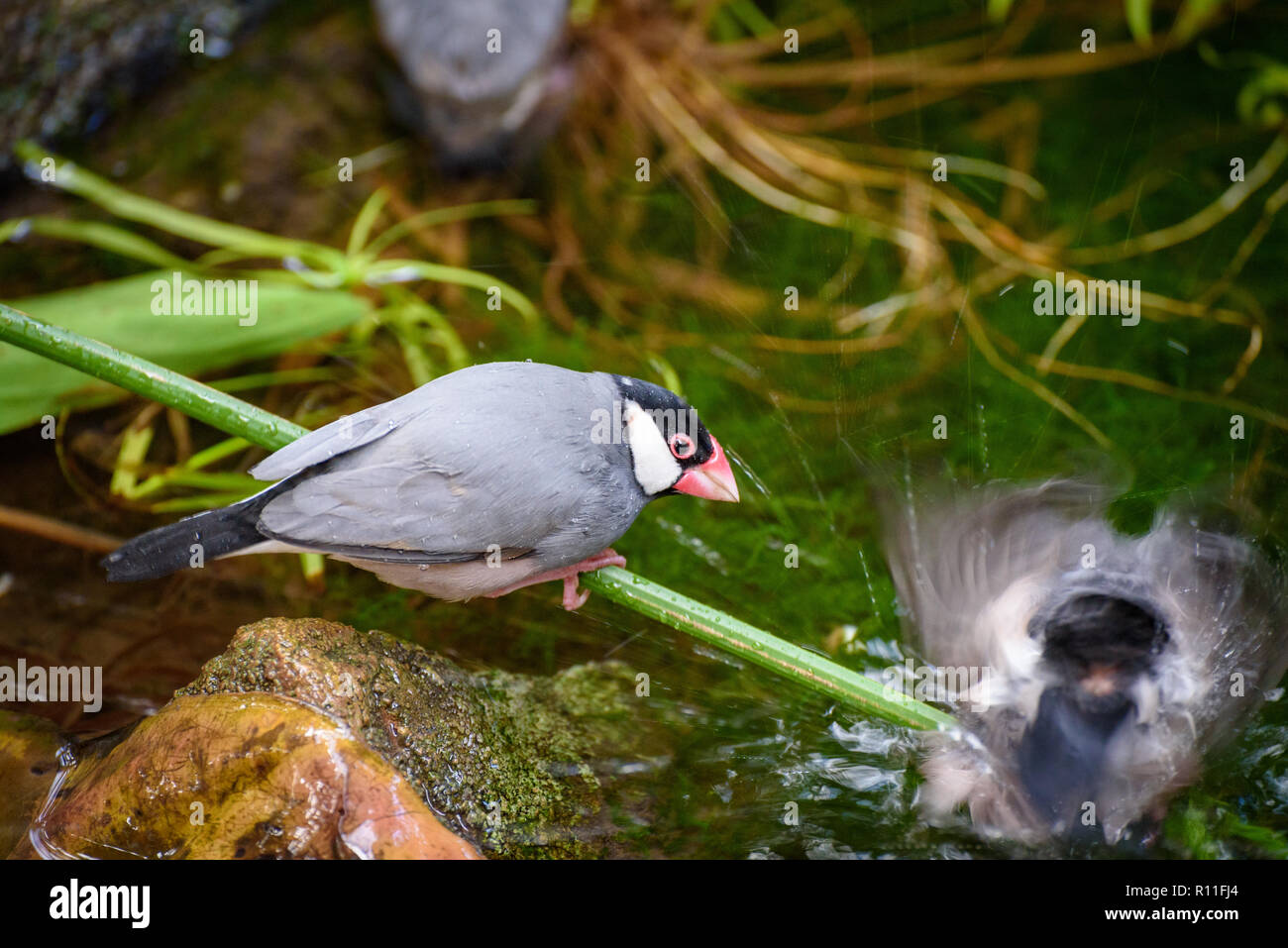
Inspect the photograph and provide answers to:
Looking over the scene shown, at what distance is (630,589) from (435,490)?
34 centimetres

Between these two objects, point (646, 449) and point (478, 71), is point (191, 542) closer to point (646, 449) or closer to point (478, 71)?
point (646, 449)

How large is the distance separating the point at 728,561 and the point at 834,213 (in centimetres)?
118

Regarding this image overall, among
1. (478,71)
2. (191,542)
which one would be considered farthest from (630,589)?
(478,71)

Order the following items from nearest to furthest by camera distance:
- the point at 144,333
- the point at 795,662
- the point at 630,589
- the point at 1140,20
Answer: the point at 795,662, the point at 630,589, the point at 144,333, the point at 1140,20

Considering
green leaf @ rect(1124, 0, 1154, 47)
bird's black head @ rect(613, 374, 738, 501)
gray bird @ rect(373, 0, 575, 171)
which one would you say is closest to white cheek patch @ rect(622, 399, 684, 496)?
bird's black head @ rect(613, 374, 738, 501)

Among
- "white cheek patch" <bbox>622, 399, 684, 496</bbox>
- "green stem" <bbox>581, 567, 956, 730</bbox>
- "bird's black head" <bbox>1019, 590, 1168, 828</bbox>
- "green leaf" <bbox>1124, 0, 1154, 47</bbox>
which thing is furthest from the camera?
"green leaf" <bbox>1124, 0, 1154, 47</bbox>

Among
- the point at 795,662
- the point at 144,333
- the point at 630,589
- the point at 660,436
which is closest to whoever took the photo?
the point at 795,662

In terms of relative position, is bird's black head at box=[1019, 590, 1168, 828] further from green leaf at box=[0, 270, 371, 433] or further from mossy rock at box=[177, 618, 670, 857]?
green leaf at box=[0, 270, 371, 433]

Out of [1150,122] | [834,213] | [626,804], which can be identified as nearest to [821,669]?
[626,804]

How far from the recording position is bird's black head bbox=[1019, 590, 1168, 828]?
5.62ft

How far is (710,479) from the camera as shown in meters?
1.87

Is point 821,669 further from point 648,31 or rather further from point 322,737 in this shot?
point 648,31

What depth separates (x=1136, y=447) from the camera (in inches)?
97.4

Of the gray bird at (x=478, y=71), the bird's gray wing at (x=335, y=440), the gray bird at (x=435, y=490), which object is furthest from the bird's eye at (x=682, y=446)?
the gray bird at (x=478, y=71)
